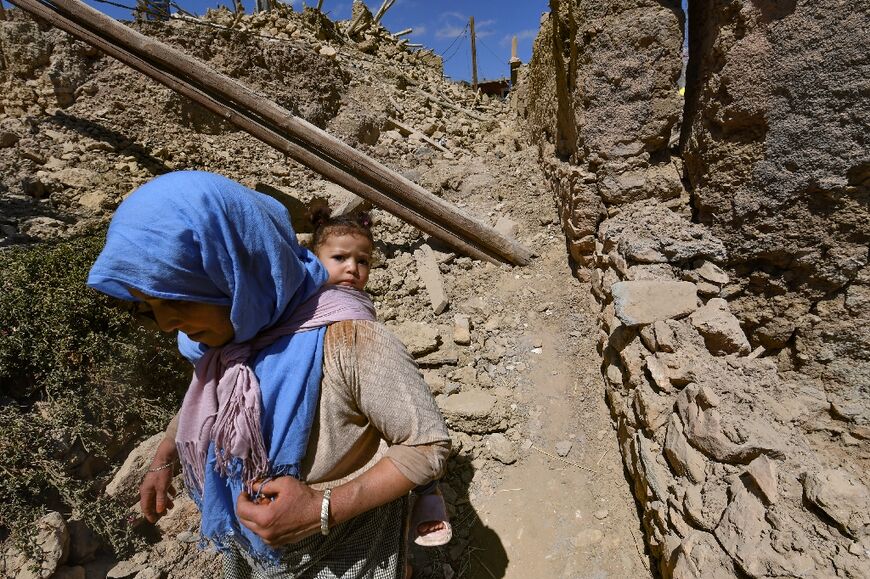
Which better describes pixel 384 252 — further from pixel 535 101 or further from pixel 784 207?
pixel 784 207

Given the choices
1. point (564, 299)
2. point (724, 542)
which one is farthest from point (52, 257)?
point (724, 542)

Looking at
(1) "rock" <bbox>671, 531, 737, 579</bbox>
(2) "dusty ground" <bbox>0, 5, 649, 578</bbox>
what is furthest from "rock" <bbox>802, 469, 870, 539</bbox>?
(2) "dusty ground" <bbox>0, 5, 649, 578</bbox>

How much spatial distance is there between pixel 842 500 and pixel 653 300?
1174 millimetres

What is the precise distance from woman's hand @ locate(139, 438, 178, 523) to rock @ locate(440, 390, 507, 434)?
1604 mm

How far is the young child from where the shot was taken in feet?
5.16

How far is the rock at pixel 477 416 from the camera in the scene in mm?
2770

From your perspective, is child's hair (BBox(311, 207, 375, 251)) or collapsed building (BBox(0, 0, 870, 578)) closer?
collapsed building (BBox(0, 0, 870, 578))

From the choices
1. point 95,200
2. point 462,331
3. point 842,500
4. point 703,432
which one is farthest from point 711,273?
point 95,200

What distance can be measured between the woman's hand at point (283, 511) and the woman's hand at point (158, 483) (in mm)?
641

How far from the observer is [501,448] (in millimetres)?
2664

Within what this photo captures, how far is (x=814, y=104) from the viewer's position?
1.96 metres

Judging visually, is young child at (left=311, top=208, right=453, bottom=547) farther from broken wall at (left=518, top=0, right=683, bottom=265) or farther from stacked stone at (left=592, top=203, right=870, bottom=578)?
broken wall at (left=518, top=0, right=683, bottom=265)

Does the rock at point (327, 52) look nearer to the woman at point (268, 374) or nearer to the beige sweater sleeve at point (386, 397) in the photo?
the woman at point (268, 374)

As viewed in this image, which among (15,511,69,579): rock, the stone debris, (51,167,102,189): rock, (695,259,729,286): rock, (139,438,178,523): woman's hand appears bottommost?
(15,511,69,579): rock
